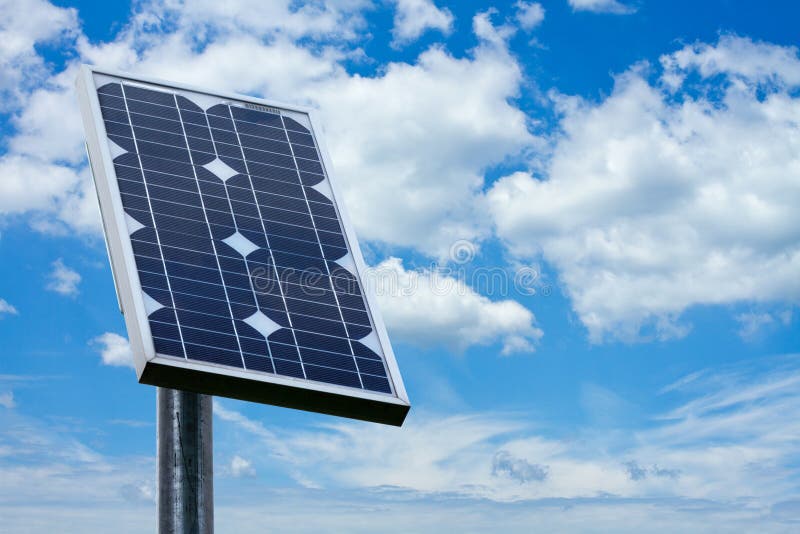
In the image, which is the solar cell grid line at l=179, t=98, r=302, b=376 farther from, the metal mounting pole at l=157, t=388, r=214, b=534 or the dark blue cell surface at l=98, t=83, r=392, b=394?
the metal mounting pole at l=157, t=388, r=214, b=534

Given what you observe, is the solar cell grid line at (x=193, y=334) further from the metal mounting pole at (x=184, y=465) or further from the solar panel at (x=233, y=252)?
the metal mounting pole at (x=184, y=465)

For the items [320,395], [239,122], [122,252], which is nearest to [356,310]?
[320,395]

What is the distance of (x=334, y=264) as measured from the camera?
20562 mm

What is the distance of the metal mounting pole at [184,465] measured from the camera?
62.3 feet

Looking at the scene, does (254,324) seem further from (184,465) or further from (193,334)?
(184,465)

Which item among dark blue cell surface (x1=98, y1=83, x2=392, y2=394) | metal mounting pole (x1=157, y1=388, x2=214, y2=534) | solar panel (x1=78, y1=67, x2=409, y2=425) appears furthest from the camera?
metal mounting pole (x1=157, y1=388, x2=214, y2=534)

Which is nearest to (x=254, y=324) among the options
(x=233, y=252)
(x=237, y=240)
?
(x=233, y=252)

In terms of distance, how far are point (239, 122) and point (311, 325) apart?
6.30 meters

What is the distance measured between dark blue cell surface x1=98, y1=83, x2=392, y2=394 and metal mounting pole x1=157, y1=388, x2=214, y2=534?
8.30ft

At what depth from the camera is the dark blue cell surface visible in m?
17.7

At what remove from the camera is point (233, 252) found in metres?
19.4

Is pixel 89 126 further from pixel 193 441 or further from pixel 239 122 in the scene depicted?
pixel 193 441

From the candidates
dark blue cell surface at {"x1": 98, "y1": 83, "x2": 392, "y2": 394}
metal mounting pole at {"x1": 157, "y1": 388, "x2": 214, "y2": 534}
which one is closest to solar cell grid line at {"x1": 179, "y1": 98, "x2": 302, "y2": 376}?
dark blue cell surface at {"x1": 98, "y1": 83, "x2": 392, "y2": 394}

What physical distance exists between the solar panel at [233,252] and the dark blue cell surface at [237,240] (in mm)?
27
